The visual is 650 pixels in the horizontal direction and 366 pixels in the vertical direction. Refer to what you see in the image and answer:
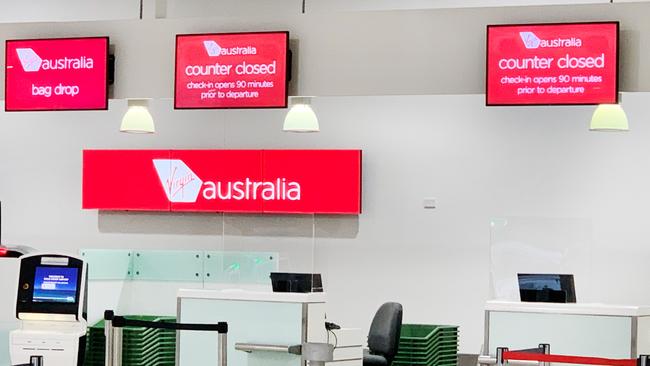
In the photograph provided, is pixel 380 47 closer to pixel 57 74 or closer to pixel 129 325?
pixel 57 74

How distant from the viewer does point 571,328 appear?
7.86m

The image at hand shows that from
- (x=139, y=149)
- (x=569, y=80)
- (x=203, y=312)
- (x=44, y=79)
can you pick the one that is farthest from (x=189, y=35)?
(x=139, y=149)

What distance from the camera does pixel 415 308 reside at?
37.0ft

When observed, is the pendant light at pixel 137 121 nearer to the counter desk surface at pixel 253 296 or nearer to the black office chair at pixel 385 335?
the counter desk surface at pixel 253 296

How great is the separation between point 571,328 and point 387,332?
2573mm

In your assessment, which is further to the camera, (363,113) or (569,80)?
(363,113)

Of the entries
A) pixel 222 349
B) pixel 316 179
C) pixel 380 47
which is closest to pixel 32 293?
pixel 222 349

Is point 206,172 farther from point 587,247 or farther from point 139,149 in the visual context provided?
point 587,247

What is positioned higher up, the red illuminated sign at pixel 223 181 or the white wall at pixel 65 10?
the white wall at pixel 65 10

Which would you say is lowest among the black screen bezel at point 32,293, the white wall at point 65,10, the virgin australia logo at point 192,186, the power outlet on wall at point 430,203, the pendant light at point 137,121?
the black screen bezel at point 32,293

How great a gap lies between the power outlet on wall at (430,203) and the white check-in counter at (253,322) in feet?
10.1

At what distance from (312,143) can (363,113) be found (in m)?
0.61

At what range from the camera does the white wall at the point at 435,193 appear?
1085 cm

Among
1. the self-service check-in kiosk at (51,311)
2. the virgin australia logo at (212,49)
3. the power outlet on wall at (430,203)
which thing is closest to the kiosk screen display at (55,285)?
the self-service check-in kiosk at (51,311)
